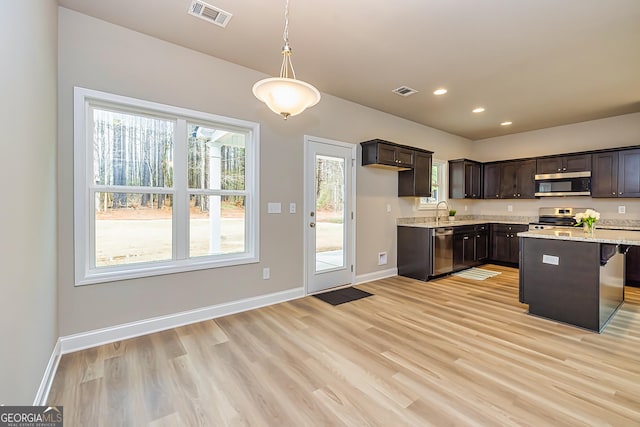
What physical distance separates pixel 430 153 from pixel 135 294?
4980 mm

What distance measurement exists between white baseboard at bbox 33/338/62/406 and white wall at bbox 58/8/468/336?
0.68ft

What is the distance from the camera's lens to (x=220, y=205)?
3375 mm

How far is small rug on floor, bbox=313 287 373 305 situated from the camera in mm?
3811

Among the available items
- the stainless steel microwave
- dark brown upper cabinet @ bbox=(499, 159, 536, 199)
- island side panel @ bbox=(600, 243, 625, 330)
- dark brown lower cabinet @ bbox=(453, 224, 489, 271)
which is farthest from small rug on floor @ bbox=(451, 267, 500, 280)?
the stainless steel microwave

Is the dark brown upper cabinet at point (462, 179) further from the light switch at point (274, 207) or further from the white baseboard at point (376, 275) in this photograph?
the light switch at point (274, 207)

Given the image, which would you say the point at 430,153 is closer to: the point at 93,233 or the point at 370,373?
the point at 370,373

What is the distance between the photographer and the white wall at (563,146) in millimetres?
5000

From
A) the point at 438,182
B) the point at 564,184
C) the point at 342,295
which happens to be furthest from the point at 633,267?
the point at 342,295

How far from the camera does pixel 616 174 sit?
4.86m

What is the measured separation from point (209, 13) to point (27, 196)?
1.96 metres

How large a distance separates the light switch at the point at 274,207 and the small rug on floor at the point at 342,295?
134 cm

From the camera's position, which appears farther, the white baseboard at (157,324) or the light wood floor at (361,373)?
the white baseboard at (157,324)

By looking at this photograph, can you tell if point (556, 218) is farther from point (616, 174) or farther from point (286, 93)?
point (286, 93)
